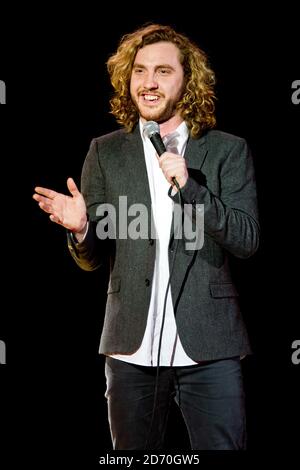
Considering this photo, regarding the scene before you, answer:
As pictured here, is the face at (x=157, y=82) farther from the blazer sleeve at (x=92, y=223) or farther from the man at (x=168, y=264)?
the blazer sleeve at (x=92, y=223)

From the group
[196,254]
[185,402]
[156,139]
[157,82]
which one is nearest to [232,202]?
[196,254]

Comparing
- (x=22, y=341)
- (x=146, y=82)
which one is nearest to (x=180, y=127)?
(x=146, y=82)

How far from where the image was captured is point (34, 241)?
2986mm

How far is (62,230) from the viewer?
10.1 feet

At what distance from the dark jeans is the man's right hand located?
0.48 metres

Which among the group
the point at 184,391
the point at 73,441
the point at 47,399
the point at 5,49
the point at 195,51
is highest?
the point at 5,49

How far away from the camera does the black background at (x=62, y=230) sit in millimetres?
2828

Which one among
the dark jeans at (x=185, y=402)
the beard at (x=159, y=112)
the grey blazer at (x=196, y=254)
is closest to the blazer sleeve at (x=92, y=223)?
the grey blazer at (x=196, y=254)

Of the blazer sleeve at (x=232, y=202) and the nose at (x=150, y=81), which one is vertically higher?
the nose at (x=150, y=81)

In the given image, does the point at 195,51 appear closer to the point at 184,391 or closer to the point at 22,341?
the point at 184,391

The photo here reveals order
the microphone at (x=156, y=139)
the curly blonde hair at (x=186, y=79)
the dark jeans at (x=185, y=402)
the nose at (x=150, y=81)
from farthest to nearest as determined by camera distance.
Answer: the curly blonde hair at (x=186, y=79) → the nose at (x=150, y=81) → the dark jeans at (x=185, y=402) → the microphone at (x=156, y=139)

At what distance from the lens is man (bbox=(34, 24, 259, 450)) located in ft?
6.47

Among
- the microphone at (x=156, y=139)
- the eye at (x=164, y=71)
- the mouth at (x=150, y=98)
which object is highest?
the eye at (x=164, y=71)

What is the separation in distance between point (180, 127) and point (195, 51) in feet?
1.05
